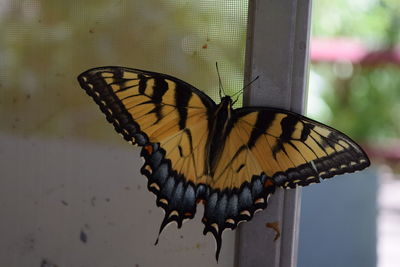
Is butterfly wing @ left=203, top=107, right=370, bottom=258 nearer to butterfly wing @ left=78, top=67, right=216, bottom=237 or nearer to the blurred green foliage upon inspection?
butterfly wing @ left=78, top=67, right=216, bottom=237

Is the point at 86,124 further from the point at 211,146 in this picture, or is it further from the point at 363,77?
the point at 363,77

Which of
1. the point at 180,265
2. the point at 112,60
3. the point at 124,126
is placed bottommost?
the point at 180,265

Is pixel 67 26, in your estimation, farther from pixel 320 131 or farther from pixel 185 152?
pixel 320 131

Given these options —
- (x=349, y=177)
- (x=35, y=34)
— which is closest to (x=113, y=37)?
(x=35, y=34)

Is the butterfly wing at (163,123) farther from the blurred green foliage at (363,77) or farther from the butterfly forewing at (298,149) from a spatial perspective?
the blurred green foliage at (363,77)

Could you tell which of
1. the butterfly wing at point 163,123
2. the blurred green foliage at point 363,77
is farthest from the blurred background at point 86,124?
the blurred green foliage at point 363,77

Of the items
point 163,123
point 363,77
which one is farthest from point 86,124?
point 363,77
